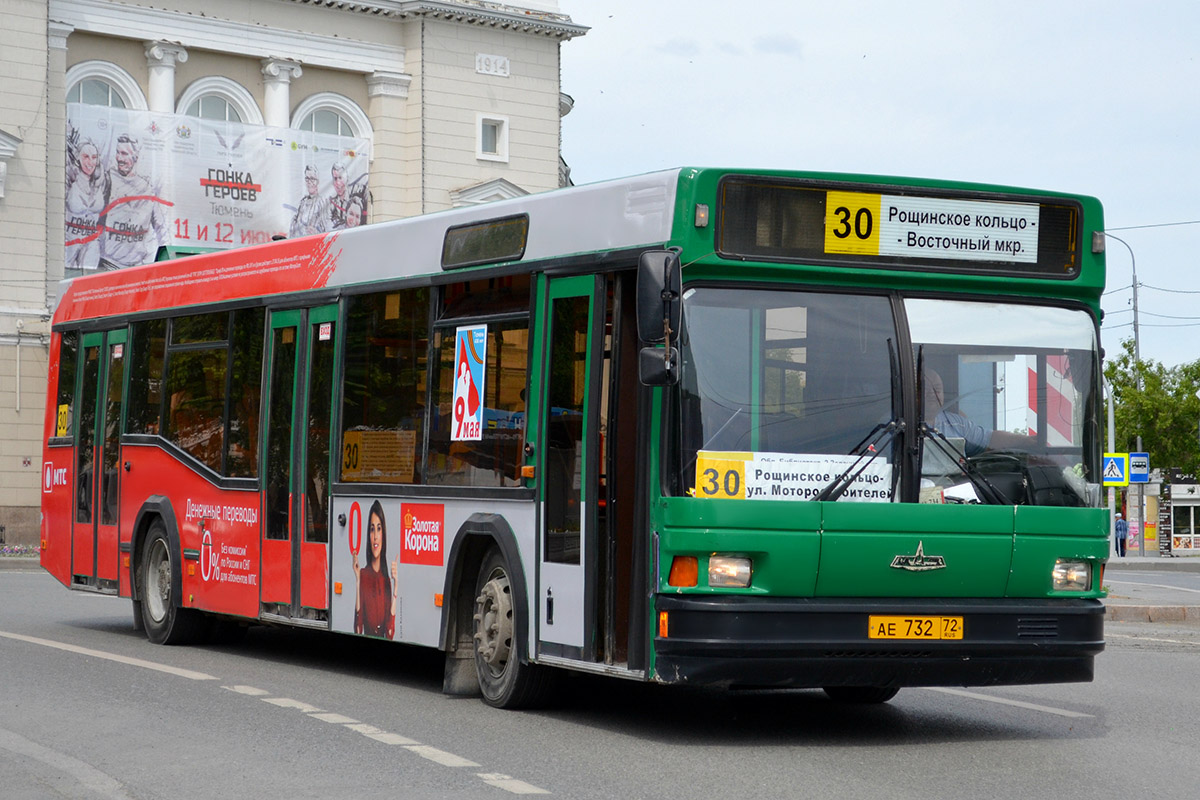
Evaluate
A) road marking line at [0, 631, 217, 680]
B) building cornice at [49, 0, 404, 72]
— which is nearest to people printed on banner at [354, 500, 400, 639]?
road marking line at [0, 631, 217, 680]

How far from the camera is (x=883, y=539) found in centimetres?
913

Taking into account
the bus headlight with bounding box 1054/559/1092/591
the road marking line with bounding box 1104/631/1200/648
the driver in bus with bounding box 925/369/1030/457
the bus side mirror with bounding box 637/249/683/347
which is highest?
the bus side mirror with bounding box 637/249/683/347

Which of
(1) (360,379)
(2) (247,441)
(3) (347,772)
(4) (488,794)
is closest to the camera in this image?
(4) (488,794)

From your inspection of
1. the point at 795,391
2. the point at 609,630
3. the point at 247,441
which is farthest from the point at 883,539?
the point at 247,441

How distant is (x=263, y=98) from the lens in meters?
47.0

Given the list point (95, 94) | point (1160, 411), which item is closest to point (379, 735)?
point (95, 94)

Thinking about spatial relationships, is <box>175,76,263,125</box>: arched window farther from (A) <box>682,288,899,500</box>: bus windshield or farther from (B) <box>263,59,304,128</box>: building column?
(A) <box>682,288,899,500</box>: bus windshield

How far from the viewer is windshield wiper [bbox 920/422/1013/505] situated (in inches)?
368

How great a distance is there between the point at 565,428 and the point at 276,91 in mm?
38736

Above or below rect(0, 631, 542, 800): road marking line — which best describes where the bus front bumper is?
above

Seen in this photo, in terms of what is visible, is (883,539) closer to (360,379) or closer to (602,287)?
(602,287)

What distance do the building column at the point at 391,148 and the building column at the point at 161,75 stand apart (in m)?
5.95

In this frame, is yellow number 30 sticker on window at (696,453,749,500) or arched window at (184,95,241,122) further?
arched window at (184,95,241,122)

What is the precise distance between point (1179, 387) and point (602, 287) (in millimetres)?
69226
